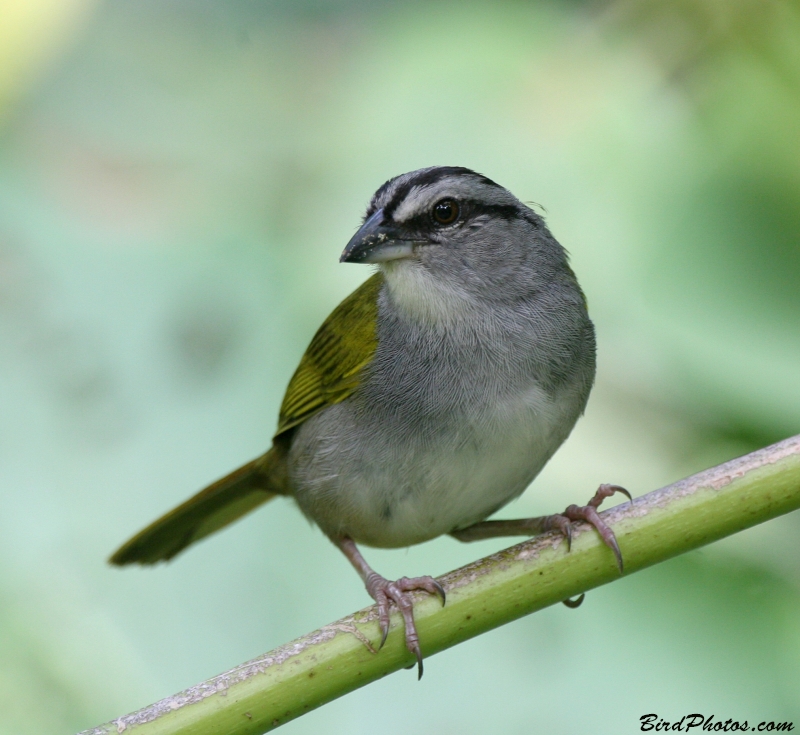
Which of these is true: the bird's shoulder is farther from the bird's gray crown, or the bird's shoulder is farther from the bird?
the bird's gray crown

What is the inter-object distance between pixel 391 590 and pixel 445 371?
2.05 feet

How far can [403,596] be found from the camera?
2.70m

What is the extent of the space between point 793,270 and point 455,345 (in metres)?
1.38

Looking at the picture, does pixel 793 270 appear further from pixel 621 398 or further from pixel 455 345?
pixel 455 345

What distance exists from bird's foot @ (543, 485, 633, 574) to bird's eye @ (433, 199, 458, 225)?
89 centimetres

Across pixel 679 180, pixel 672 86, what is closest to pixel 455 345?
pixel 679 180

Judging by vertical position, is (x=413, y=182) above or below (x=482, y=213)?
above

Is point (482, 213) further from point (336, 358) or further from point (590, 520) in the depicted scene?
point (590, 520)

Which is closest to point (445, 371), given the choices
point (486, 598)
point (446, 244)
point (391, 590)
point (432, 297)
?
point (432, 297)

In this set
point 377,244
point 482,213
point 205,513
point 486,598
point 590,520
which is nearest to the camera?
point 486,598

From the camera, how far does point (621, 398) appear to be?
12.6 feet

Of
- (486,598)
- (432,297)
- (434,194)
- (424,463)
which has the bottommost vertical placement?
(486,598)

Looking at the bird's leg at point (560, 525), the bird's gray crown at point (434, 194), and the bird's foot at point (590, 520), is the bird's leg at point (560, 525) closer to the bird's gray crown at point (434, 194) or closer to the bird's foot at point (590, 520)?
the bird's foot at point (590, 520)

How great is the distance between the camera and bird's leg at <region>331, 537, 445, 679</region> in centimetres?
233
